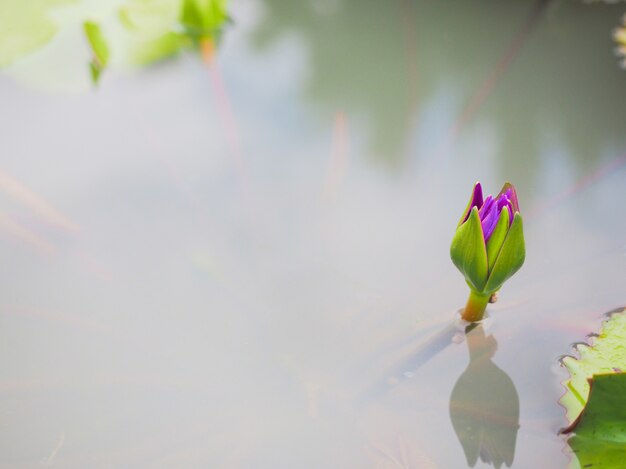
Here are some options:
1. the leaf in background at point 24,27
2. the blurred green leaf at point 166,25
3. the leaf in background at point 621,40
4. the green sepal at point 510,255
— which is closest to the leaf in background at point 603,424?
the green sepal at point 510,255

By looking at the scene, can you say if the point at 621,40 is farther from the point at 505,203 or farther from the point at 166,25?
the point at 166,25

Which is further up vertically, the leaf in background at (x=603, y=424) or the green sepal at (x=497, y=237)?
the green sepal at (x=497, y=237)

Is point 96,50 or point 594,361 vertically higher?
point 96,50

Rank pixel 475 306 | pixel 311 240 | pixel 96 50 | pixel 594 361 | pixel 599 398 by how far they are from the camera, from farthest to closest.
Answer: pixel 96 50 → pixel 311 240 → pixel 475 306 → pixel 594 361 → pixel 599 398

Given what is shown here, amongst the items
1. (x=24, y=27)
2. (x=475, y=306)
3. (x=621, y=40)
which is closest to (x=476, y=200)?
(x=475, y=306)

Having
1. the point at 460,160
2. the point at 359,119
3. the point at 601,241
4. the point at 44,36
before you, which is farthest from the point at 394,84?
the point at 44,36

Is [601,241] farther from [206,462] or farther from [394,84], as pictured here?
[206,462]

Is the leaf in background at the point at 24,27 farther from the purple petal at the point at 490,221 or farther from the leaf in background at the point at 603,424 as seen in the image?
the leaf in background at the point at 603,424

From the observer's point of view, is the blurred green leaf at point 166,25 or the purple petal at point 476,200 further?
the blurred green leaf at point 166,25
